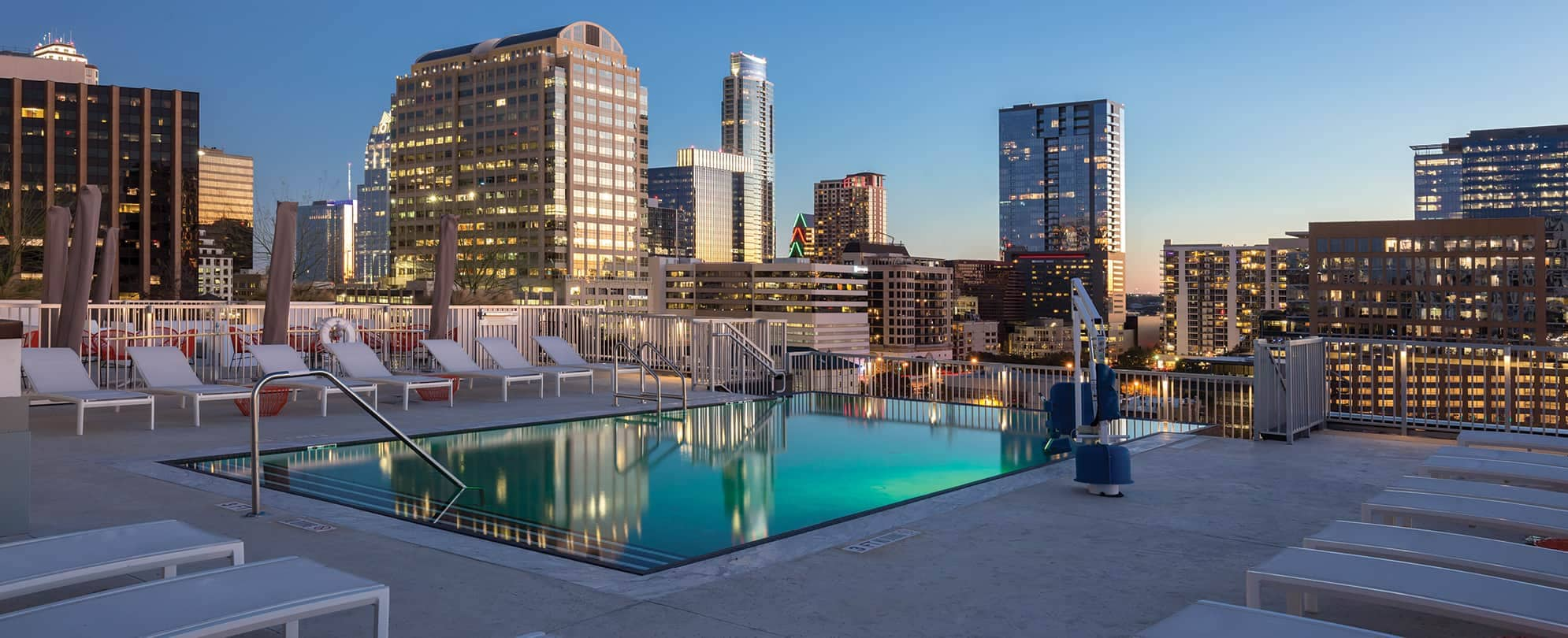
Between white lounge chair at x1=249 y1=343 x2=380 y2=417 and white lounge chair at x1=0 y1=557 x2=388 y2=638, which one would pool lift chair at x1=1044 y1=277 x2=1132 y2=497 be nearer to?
white lounge chair at x1=0 y1=557 x2=388 y2=638

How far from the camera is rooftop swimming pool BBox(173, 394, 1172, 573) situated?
20.1ft

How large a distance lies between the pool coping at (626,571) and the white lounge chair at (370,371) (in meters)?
3.91

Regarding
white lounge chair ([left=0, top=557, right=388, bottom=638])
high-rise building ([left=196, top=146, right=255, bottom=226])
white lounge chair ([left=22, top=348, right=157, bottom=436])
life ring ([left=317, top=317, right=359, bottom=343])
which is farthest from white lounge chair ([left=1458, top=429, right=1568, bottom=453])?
high-rise building ([left=196, top=146, right=255, bottom=226])

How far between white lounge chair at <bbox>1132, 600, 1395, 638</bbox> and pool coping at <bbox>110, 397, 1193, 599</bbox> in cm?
230

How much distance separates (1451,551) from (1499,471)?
2491 millimetres

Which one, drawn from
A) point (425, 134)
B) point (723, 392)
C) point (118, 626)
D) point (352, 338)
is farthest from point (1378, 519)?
point (425, 134)

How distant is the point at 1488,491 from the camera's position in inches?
203

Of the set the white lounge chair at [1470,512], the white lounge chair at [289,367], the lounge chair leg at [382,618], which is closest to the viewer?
the lounge chair leg at [382,618]

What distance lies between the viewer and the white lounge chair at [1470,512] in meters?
4.39

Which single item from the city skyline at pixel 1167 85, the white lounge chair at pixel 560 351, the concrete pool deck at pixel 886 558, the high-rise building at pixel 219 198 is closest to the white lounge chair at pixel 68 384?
the concrete pool deck at pixel 886 558

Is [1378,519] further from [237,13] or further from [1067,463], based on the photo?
[237,13]

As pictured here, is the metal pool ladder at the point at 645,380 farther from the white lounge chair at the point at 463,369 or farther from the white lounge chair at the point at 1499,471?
the white lounge chair at the point at 1499,471

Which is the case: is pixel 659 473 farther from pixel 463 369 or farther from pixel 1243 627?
pixel 463 369

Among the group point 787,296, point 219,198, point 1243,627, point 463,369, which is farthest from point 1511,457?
point 219,198
